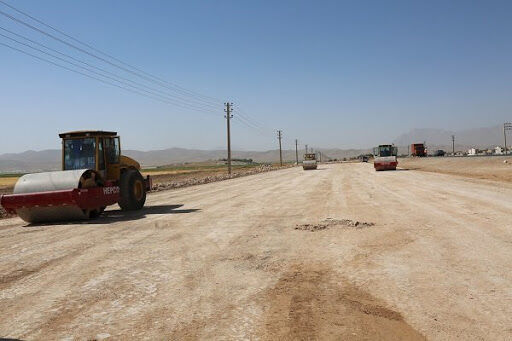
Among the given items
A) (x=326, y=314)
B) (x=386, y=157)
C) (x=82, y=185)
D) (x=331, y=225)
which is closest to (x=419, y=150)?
(x=386, y=157)

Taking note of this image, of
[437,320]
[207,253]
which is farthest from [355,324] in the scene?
[207,253]

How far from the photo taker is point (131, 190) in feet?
45.8

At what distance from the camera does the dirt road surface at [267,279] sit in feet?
13.1

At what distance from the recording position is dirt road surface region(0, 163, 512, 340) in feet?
13.1

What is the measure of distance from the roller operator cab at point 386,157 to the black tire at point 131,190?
28428mm

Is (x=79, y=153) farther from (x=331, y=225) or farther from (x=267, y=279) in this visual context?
(x=267, y=279)

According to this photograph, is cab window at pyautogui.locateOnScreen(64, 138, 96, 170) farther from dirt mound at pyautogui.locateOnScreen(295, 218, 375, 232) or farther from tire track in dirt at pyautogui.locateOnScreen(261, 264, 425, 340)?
tire track in dirt at pyautogui.locateOnScreen(261, 264, 425, 340)

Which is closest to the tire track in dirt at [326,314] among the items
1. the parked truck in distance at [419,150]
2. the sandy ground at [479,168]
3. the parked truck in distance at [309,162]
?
the sandy ground at [479,168]

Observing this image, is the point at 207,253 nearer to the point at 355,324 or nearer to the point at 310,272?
the point at 310,272

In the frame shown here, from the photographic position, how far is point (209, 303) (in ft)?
15.3

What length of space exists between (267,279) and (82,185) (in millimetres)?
7989

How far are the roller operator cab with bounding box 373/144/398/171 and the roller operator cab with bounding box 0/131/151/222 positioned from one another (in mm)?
28211

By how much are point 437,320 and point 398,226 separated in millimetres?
5205

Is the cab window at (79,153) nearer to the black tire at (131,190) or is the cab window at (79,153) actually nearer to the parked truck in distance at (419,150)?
the black tire at (131,190)
